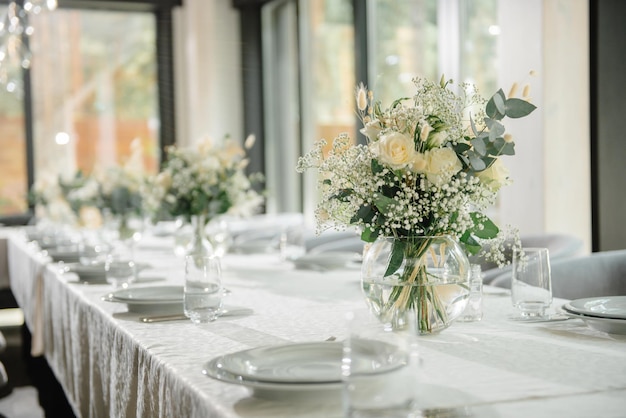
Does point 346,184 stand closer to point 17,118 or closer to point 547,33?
point 547,33

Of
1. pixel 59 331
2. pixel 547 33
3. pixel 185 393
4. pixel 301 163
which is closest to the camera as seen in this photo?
pixel 185 393

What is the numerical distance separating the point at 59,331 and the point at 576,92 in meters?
A: 2.77

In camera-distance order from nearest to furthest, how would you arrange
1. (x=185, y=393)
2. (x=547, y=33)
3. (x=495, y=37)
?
(x=185, y=393), (x=547, y=33), (x=495, y=37)

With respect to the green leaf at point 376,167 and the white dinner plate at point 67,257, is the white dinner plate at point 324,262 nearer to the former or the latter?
the white dinner plate at point 67,257

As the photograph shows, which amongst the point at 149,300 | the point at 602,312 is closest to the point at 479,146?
the point at 602,312

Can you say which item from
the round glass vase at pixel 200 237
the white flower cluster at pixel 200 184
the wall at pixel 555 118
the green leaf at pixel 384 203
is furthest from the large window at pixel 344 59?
the green leaf at pixel 384 203

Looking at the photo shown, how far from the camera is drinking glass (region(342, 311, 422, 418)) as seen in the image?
94 cm

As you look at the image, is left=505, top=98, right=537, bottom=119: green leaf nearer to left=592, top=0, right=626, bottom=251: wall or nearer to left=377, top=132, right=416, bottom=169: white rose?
left=377, top=132, right=416, bottom=169: white rose

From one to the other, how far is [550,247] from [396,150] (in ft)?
6.36

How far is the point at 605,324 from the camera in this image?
163cm

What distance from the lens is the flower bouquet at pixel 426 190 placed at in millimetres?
1600

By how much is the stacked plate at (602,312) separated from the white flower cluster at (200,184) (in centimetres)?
178

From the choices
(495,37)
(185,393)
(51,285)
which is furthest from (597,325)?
(495,37)

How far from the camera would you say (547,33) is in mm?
4211
